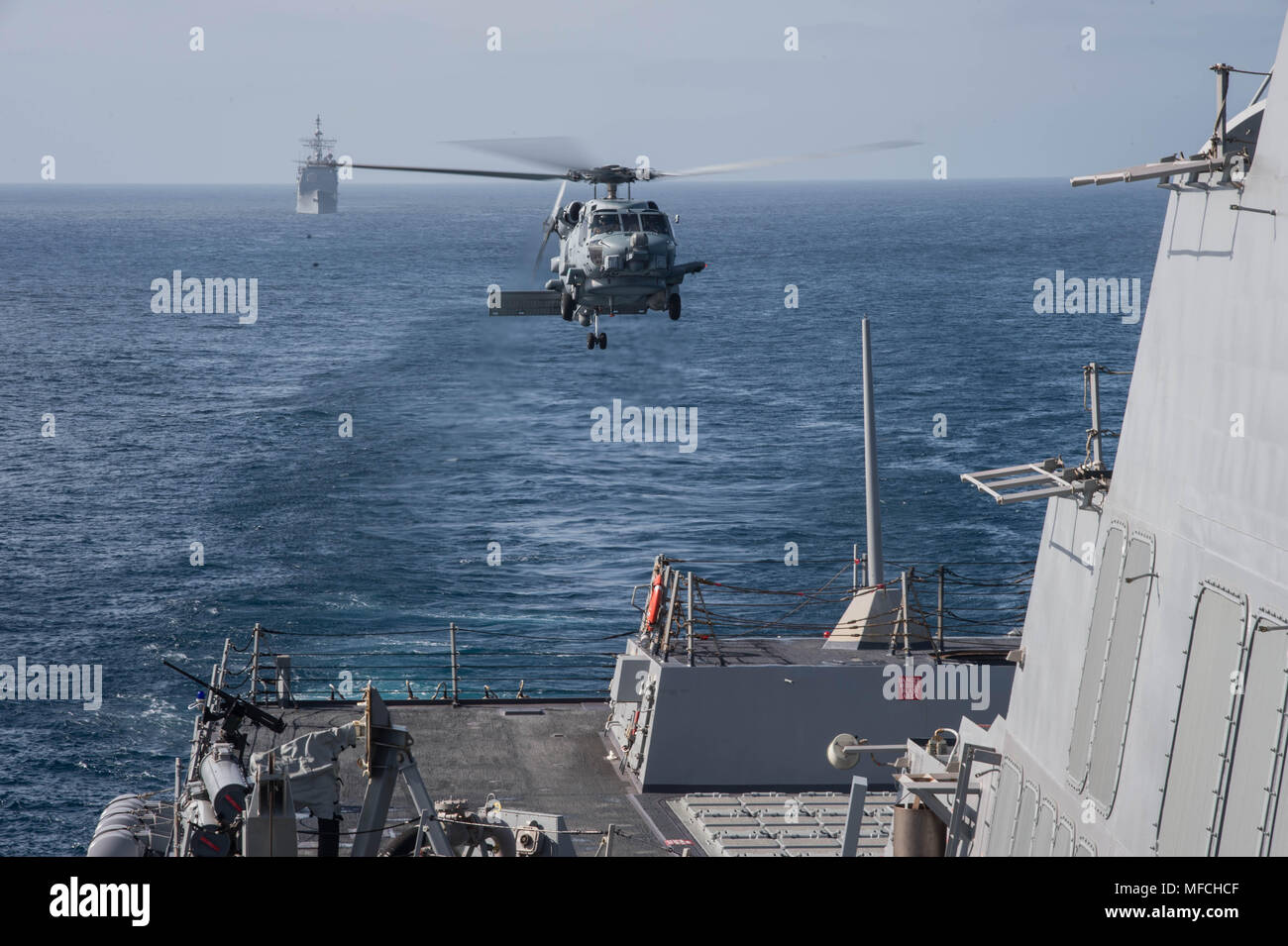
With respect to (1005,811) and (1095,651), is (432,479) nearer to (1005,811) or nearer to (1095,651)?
(1005,811)

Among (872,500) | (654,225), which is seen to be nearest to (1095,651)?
(872,500)

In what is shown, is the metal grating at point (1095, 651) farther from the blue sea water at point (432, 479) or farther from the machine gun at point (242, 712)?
the blue sea water at point (432, 479)

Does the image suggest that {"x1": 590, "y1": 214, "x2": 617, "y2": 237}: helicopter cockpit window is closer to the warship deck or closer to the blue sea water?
the blue sea water

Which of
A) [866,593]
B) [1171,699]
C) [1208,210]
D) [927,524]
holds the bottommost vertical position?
[927,524]
